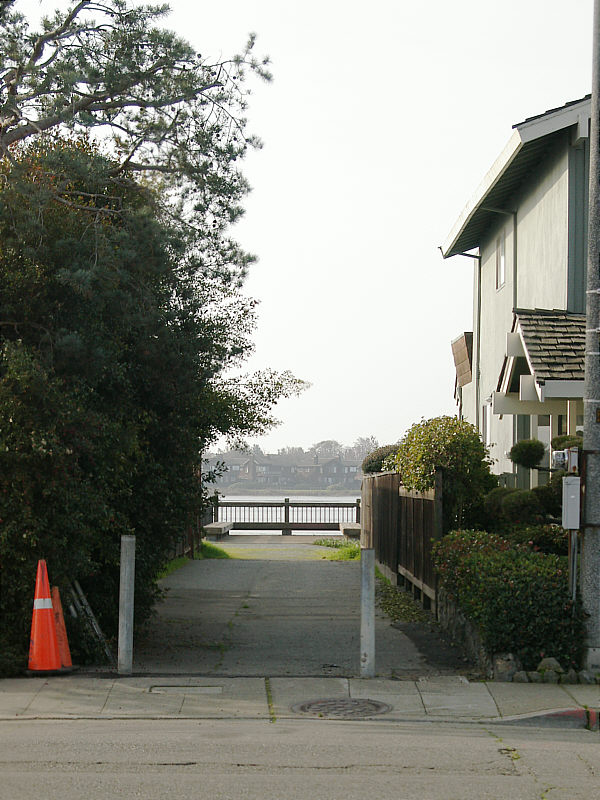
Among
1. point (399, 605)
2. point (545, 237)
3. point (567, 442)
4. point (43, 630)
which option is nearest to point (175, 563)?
point (399, 605)

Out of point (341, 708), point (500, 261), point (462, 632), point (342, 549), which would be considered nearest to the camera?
point (341, 708)

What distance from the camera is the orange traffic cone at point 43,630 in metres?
10.2

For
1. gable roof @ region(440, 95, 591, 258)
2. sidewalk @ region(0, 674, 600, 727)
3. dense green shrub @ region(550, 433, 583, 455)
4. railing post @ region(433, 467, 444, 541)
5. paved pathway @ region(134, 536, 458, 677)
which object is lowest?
paved pathway @ region(134, 536, 458, 677)

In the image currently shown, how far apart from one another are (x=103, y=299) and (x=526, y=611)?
546cm

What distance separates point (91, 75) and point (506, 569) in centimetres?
702

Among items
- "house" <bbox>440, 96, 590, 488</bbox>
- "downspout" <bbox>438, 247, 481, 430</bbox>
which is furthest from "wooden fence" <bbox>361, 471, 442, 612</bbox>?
"downspout" <bbox>438, 247, 481, 430</bbox>

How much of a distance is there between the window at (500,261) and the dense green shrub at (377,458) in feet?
19.0

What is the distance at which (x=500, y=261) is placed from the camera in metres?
21.8

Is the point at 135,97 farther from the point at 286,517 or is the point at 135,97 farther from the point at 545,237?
the point at 286,517

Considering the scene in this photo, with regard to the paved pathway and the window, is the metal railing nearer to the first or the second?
the paved pathway

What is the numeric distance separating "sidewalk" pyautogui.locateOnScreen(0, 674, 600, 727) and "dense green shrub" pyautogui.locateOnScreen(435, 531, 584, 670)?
1.34ft

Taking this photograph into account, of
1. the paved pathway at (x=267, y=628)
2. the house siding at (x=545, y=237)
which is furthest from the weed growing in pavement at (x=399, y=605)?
the house siding at (x=545, y=237)

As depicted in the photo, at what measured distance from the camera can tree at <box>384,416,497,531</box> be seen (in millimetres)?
14883

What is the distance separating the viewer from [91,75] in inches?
463
